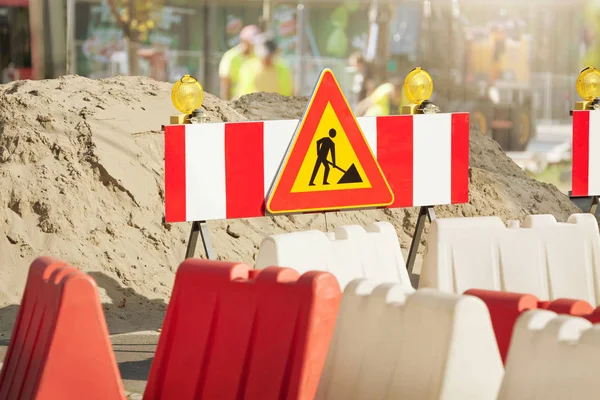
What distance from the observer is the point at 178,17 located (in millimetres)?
17578

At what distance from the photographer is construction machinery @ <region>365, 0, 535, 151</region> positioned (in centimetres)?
1761

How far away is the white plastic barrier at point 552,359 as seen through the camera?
10.9 feet

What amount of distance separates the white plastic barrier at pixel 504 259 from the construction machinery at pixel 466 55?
11.5 meters

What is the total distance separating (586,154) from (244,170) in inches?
95.4

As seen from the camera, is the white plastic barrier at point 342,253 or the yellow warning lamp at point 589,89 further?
the yellow warning lamp at point 589,89

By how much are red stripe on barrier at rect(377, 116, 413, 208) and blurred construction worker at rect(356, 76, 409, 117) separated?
33.4 ft

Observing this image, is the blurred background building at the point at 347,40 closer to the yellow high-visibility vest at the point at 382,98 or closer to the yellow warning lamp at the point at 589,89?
the yellow high-visibility vest at the point at 382,98

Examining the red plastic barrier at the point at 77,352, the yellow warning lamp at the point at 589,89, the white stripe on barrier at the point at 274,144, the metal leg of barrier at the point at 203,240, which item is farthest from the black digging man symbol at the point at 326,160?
the red plastic barrier at the point at 77,352

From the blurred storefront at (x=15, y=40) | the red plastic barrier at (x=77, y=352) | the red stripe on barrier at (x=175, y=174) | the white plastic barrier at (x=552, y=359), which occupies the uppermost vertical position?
the blurred storefront at (x=15, y=40)

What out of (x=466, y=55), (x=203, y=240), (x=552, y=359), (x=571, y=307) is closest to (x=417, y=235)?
(x=203, y=240)

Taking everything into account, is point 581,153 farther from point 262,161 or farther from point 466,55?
point 466,55

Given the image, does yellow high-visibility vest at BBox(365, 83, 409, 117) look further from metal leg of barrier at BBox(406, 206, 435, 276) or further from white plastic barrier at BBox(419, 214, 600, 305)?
white plastic barrier at BBox(419, 214, 600, 305)

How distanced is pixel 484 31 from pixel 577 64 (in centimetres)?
144

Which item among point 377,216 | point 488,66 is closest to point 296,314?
point 377,216
